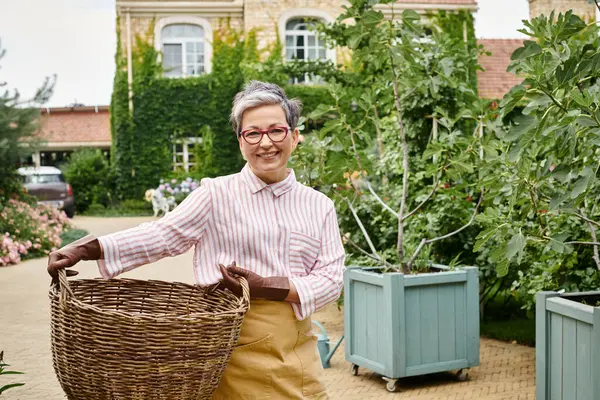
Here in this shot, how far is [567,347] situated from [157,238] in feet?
7.70

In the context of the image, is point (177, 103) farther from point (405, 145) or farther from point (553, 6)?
point (405, 145)

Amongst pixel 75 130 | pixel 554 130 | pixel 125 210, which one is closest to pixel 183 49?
pixel 125 210

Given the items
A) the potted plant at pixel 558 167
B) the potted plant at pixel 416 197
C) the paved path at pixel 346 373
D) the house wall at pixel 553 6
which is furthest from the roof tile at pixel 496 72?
the potted plant at pixel 558 167

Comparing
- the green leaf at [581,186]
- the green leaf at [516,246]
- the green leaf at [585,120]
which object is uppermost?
the green leaf at [585,120]

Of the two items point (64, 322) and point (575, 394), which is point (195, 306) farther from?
point (575, 394)

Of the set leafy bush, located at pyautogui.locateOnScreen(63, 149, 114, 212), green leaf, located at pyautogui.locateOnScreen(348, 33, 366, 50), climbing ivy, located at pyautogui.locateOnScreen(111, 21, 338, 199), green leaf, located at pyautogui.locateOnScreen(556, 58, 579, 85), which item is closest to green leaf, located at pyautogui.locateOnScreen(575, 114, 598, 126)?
green leaf, located at pyautogui.locateOnScreen(556, 58, 579, 85)

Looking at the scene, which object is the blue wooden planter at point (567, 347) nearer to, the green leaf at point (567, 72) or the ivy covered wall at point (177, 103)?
the green leaf at point (567, 72)

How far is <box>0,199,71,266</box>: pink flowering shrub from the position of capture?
39.5ft

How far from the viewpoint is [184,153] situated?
74.1ft

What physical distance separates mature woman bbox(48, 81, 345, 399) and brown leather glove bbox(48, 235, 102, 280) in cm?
6

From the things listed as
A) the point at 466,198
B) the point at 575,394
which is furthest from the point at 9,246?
the point at 575,394

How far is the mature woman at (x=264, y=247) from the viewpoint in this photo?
2.05 m

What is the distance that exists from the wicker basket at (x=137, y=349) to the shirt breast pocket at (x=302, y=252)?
0.88ft

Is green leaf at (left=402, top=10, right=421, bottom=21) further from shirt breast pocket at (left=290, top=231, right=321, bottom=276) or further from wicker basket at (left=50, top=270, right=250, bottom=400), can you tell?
wicker basket at (left=50, top=270, right=250, bottom=400)
